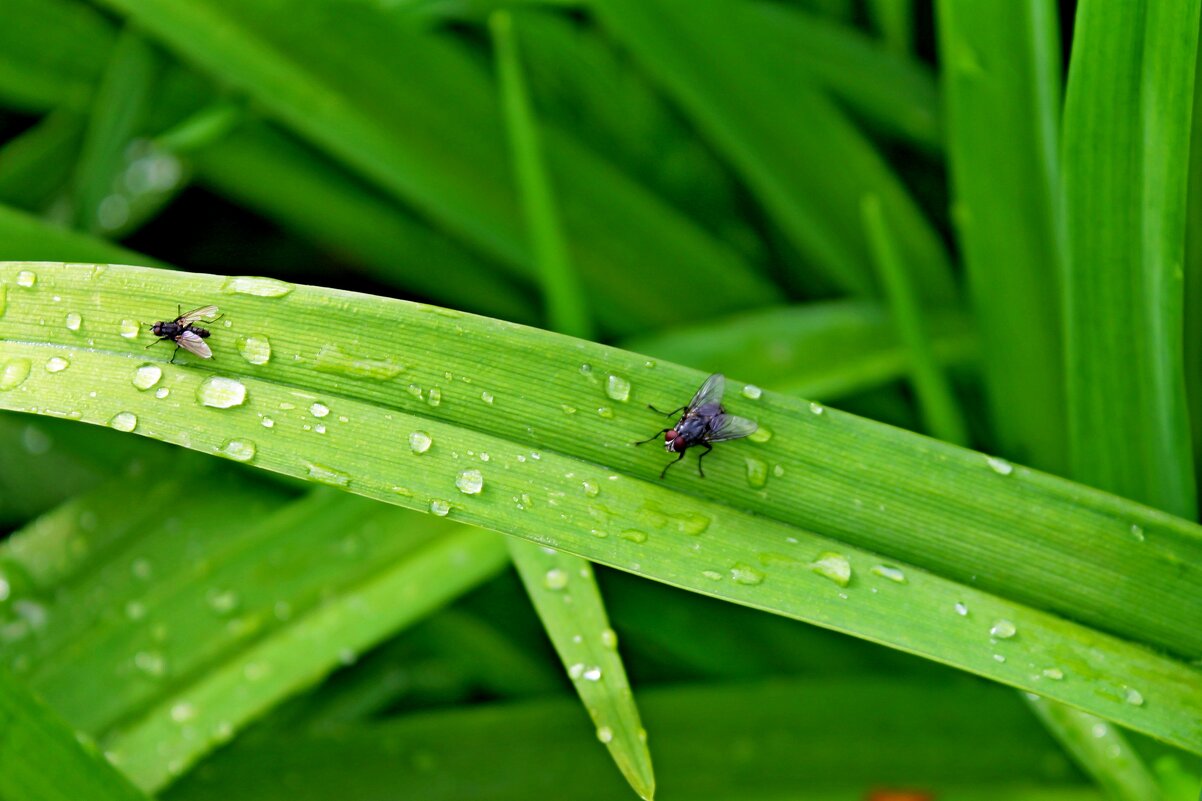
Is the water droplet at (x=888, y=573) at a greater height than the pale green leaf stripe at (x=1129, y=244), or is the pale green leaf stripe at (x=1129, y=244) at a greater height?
the pale green leaf stripe at (x=1129, y=244)

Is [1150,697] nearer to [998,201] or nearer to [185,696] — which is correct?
[998,201]

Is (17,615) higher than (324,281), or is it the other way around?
(324,281)

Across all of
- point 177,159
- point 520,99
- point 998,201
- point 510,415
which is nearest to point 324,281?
point 177,159

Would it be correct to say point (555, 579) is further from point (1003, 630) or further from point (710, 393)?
point (1003, 630)

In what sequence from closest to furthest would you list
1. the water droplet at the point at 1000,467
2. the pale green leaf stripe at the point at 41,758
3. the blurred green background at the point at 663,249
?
the pale green leaf stripe at the point at 41,758 → the water droplet at the point at 1000,467 → the blurred green background at the point at 663,249

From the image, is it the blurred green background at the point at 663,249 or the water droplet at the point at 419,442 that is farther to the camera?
the blurred green background at the point at 663,249

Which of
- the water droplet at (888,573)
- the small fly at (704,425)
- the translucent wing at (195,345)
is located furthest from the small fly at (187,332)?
the water droplet at (888,573)

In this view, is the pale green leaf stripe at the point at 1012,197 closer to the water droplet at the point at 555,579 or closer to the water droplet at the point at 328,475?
the water droplet at the point at 555,579
